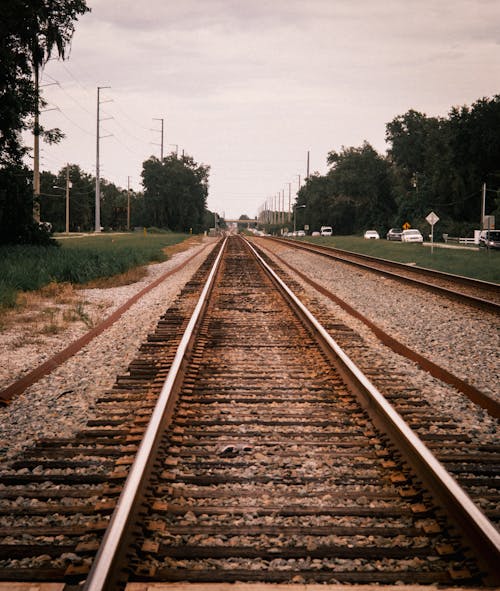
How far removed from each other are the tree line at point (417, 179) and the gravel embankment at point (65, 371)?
61.5 meters

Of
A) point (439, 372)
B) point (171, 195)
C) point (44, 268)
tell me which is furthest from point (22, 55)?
point (171, 195)

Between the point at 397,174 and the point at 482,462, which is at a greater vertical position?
the point at 397,174

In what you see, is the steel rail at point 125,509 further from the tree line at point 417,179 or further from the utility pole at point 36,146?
the tree line at point 417,179

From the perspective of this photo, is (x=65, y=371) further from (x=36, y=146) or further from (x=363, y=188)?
(x=363, y=188)

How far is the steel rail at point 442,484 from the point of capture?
2713 millimetres

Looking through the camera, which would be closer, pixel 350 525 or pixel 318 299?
pixel 350 525

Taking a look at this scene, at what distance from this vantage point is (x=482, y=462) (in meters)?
4.02

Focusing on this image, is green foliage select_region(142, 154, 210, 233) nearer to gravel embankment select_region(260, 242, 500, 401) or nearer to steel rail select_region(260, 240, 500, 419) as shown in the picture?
gravel embankment select_region(260, 242, 500, 401)

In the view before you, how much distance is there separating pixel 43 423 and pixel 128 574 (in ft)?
8.44

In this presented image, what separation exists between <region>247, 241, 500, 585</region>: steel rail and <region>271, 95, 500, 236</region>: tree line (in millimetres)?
64226

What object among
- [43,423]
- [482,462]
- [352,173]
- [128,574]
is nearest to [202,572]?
[128,574]

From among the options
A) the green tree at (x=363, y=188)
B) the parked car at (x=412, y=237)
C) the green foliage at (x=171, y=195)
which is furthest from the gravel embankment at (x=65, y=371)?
the green tree at (x=363, y=188)

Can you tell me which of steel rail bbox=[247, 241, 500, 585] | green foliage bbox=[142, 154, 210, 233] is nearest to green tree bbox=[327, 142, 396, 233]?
green foliage bbox=[142, 154, 210, 233]

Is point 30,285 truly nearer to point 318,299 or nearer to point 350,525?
point 318,299
